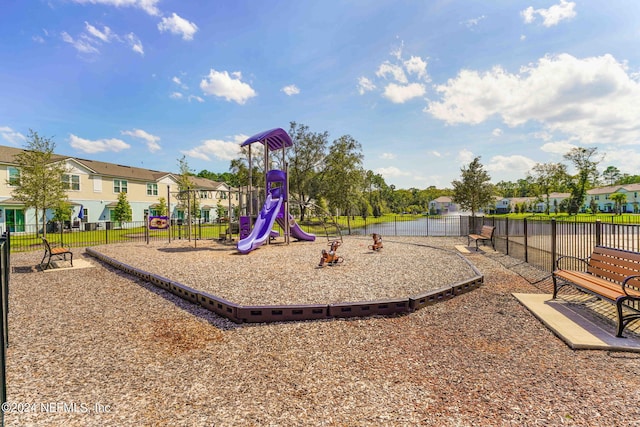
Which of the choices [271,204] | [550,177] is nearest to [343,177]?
[271,204]

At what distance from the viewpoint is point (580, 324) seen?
15.5 feet

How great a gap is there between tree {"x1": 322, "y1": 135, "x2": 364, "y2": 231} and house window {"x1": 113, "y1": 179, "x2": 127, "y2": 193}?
2457 centimetres

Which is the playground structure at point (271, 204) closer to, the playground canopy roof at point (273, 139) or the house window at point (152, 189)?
the playground canopy roof at point (273, 139)

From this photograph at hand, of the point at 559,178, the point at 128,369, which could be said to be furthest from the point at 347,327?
the point at 559,178

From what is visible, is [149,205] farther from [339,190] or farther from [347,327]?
[347,327]

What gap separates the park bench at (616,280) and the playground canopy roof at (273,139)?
1275 centimetres

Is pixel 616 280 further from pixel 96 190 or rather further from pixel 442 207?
pixel 442 207

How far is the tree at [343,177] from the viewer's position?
3350cm

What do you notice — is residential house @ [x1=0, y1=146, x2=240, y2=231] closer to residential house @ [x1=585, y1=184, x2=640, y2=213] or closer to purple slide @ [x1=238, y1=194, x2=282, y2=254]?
purple slide @ [x1=238, y1=194, x2=282, y2=254]

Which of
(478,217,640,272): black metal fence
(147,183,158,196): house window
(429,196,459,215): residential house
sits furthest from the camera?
(429,196,459,215): residential house

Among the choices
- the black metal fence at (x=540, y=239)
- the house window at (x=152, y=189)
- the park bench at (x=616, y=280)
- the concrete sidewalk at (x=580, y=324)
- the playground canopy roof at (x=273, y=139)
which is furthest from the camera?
the house window at (x=152, y=189)

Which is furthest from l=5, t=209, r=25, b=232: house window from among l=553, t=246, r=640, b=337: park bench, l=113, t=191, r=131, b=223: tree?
l=553, t=246, r=640, b=337: park bench

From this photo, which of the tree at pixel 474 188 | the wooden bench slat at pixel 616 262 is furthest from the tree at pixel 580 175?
the wooden bench slat at pixel 616 262

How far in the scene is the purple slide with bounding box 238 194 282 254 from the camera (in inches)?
494
